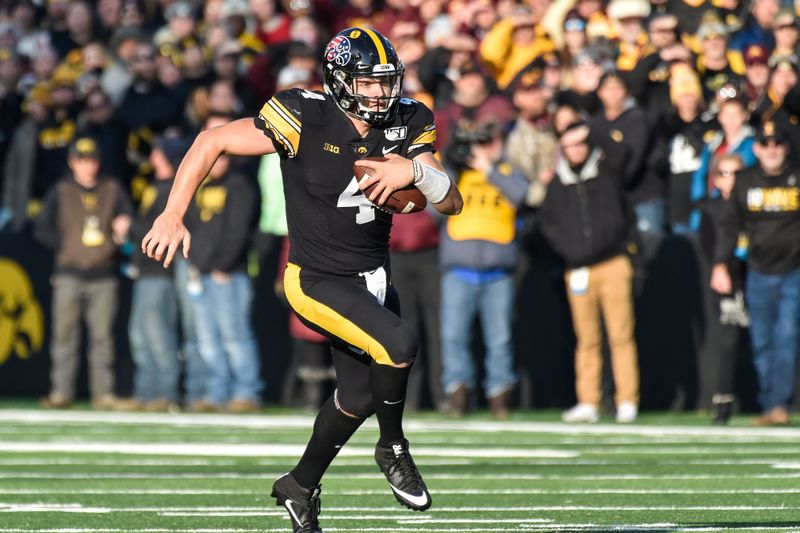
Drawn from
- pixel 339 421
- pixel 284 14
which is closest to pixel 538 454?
pixel 339 421

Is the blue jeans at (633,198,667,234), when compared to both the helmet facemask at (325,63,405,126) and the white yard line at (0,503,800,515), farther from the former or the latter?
the helmet facemask at (325,63,405,126)

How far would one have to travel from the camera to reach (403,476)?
6.74 meters

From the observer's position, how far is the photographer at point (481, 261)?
14.1m

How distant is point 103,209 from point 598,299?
4.43 meters

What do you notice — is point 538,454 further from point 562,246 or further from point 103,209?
point 103,209

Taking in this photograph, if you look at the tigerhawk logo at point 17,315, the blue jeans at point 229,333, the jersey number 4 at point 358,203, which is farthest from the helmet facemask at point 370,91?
the tigerhawk logo at point 17,315

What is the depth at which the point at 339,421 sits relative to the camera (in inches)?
275

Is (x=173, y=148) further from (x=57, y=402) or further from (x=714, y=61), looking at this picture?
(x=714, y=61)

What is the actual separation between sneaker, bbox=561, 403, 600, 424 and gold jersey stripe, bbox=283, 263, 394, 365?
22.8ft

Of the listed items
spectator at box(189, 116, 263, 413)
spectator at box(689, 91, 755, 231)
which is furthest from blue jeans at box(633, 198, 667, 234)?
spectator at box(189, 116, 263, 413)

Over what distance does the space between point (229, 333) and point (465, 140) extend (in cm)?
265

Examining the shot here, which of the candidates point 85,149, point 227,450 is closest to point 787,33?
point 85,149

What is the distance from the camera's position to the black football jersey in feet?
22.5

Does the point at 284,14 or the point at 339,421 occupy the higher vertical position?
the point at 284,14
